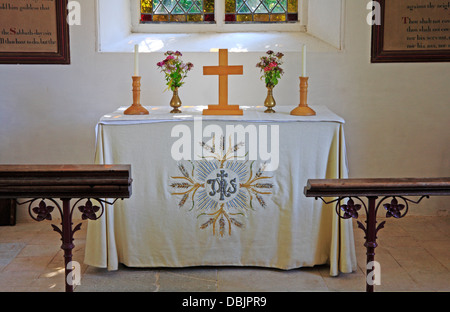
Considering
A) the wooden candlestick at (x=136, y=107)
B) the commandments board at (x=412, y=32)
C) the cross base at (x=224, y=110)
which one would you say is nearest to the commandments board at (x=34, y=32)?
the wooden candlestick at (x=136, y=107)

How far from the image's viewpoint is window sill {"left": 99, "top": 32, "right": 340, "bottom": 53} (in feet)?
17.9

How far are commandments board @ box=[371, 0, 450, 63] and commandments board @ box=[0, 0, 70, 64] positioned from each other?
2.67 m

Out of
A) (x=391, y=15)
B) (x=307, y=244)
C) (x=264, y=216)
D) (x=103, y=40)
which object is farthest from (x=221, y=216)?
(x=391, y=15)

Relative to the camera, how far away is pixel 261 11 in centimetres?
586

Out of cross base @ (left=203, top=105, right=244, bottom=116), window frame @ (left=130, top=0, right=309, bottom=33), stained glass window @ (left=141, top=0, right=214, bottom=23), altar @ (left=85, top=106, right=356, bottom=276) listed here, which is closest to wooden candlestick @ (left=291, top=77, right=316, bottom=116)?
altar @ (left=85, top=106, right=356, bottom=276)

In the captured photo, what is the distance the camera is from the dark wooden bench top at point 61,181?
7.85ft

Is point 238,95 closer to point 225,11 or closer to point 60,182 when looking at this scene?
point 225,11

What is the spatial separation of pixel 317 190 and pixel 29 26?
355cm

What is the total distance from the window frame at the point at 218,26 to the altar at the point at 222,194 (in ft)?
5.83

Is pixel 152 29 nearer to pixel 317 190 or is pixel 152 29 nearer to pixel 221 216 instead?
pixel 221 216

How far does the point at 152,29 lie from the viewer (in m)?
5.80

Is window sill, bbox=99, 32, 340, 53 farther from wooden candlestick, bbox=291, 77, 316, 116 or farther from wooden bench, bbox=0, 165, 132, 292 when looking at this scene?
wooden bench, bbox=0, 165, 132, 292

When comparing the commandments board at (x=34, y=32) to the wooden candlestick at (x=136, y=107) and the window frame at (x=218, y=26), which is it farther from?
the wooden candlestick at (x=136, y=107)

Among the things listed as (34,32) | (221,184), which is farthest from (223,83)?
(34,32)
